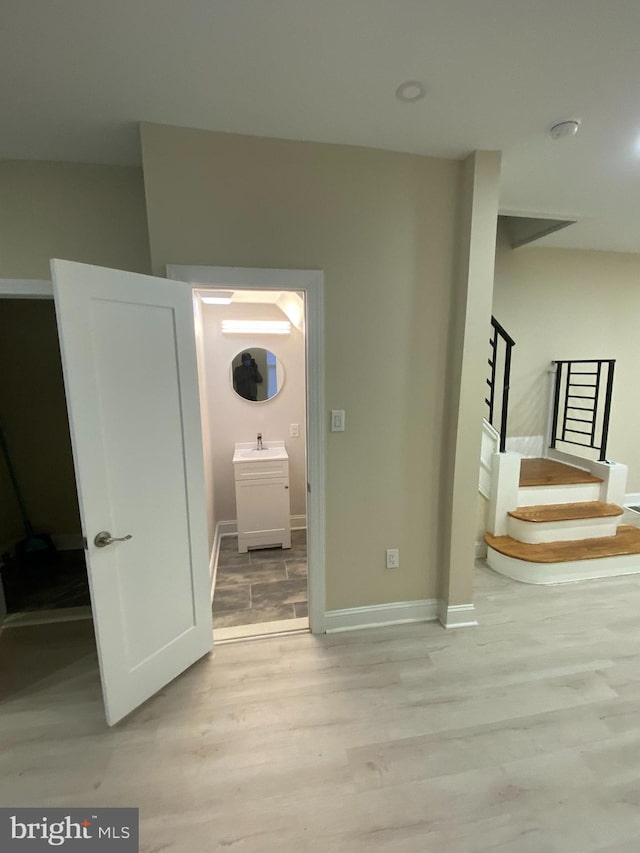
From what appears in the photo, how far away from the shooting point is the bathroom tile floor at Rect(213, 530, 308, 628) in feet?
7.79

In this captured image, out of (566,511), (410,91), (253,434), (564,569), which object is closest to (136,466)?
(410,91)

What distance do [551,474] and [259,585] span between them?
2805mm

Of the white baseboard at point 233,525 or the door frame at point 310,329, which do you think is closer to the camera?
the door frame at point 310,329

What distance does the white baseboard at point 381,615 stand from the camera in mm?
2164

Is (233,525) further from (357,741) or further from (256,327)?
(357,741)

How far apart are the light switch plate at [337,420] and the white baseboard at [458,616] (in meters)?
1.33

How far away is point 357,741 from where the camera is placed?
152cm

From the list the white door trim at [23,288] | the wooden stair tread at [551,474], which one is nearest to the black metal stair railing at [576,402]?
the wooden stair tread at [551,474]

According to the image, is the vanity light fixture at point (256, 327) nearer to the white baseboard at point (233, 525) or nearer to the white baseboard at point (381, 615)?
the white baseboard at point (233, 525)

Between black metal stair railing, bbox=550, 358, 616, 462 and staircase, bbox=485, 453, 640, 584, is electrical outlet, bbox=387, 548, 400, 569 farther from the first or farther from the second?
black metal stair railing, bbox=550, 358, 616, 462

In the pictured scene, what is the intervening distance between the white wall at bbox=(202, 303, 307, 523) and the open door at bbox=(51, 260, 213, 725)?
63.6 inches

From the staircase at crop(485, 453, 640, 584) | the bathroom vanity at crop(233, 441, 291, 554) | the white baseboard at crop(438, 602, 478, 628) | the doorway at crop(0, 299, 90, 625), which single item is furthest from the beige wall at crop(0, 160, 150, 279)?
the staircase at crop(485, 453, 640, 584)

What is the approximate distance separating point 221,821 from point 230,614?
3.88 ft

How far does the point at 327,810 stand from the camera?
4.17ft
